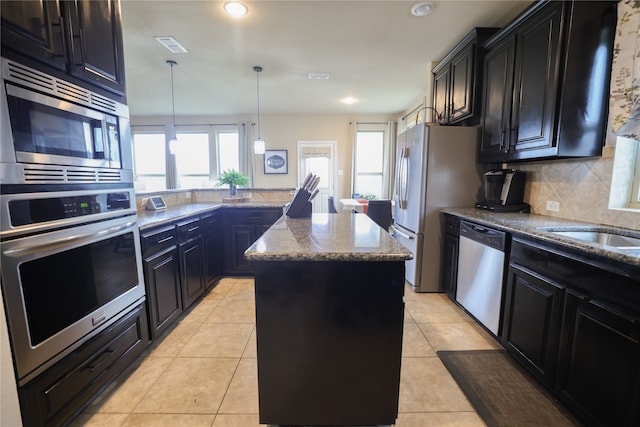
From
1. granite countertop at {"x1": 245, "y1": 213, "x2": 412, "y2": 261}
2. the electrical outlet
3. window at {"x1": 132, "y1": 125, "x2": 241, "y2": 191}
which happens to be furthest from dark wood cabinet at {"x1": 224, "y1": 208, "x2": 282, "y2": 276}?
window at {"x1": 132, "y1": 125, "x2": 241, "y2": 191}

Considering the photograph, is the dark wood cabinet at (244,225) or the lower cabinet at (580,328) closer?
the lower cabinet at (580,328)

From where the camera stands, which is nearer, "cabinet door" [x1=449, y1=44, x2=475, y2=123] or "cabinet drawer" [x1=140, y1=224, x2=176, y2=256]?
"cabinet drawer" [x1=140, y1=224, x2=176, y2=256]

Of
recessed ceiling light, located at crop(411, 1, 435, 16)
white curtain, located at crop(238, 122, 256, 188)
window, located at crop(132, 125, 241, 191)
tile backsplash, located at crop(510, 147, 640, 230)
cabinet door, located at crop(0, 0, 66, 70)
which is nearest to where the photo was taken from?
cabinet door, located at crop(0, 0, 66, 70)

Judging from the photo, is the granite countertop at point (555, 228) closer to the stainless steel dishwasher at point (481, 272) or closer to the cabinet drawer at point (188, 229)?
the stainless steel dishwasher at point (481, 272)

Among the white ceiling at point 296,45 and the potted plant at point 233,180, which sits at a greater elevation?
the white ceiling at point 296,45

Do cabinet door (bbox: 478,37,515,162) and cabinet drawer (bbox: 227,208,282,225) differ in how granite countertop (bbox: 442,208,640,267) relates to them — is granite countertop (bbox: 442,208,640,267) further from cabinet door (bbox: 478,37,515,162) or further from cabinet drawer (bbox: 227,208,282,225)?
cabinet drawer (bbox: 227,208,282,225)

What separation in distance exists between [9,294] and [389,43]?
3.46 metres

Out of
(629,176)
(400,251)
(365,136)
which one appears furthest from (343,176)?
(400,251)

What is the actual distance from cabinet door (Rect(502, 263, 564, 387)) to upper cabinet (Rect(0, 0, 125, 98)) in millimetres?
2674

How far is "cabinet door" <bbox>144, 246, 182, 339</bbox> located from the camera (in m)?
1.87

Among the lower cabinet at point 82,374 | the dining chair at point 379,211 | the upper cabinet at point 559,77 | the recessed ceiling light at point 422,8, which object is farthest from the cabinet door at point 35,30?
the dining chair at point 379,211

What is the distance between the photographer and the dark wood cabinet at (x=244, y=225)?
10.6ft

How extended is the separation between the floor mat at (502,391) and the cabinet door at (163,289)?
2.06 meters

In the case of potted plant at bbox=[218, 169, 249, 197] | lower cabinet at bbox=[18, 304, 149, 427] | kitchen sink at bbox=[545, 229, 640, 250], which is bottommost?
lower cabinet at bbox=[18, 304, 149, 427]
